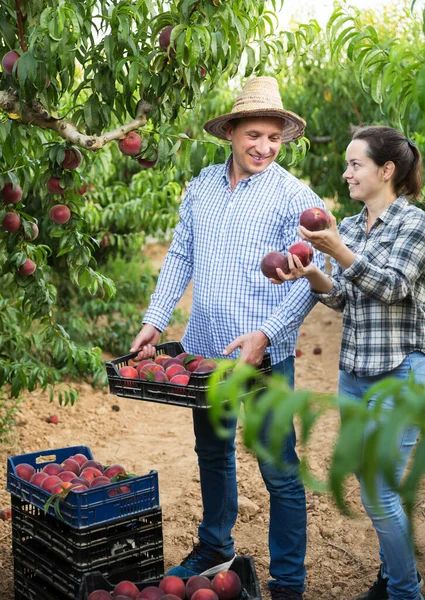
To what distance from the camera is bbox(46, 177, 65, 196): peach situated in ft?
11.9

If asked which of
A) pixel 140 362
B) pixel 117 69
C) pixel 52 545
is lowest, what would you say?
pixel 52 545

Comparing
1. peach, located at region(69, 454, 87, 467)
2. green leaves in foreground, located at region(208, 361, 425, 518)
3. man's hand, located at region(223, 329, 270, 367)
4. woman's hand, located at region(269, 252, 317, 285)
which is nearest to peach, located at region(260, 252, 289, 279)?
woman's hand, located at region(269, 252, 317, 285)

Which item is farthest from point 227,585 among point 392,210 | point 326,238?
point 392,210

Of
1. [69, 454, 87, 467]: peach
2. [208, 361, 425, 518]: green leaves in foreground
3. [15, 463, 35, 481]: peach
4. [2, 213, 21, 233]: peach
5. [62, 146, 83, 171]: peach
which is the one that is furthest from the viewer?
[2, 213, 21, 233]: peach

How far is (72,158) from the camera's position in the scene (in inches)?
138

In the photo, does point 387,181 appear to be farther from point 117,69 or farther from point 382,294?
point 117,69

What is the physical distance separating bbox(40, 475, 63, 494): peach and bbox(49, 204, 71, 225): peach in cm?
122

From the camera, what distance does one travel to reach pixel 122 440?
5727mm

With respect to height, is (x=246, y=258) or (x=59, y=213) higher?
(x=59, y=213)

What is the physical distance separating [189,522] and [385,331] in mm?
1853

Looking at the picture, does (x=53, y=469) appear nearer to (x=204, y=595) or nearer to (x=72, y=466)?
(x=72, y=466)

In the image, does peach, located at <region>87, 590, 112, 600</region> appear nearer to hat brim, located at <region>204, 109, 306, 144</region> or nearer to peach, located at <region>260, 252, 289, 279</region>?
peach, located at <region>260, 252, 289, 279</region>

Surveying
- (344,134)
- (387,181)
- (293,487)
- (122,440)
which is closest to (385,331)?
(387,181)

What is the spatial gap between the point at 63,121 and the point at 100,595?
1.74 meters
